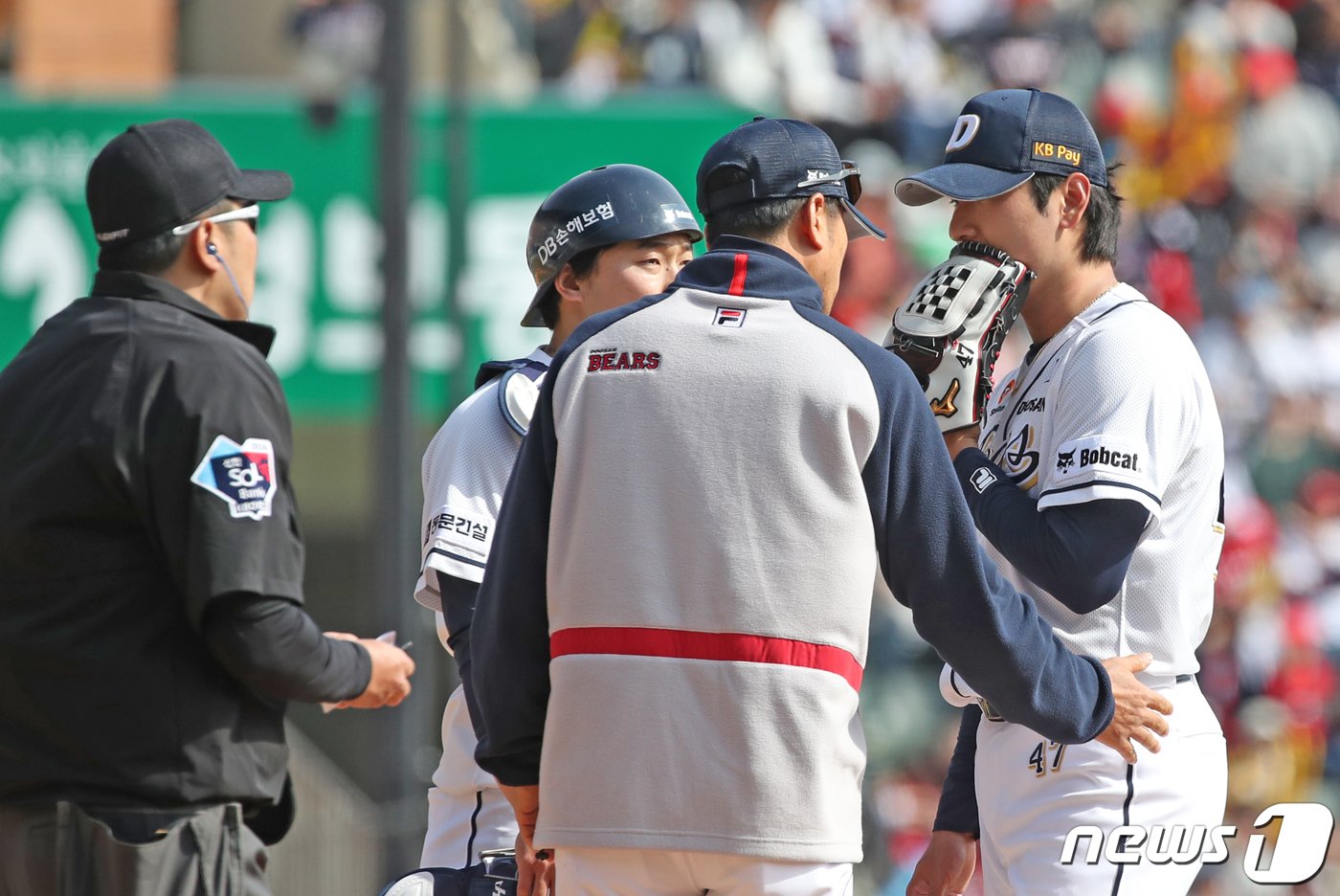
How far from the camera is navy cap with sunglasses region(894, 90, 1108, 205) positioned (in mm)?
3822

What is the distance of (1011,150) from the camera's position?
152 inches

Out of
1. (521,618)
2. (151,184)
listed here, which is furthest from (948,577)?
(151,184)

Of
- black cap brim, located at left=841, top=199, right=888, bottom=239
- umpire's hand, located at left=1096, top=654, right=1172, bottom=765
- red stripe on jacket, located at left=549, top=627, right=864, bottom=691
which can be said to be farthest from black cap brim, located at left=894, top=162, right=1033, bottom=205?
red stripe on jacket, located at left=549, top=627, right=864, bottom=691

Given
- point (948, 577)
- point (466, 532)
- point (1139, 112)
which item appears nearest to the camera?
point (948, 577)

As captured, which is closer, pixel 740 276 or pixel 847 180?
pixel 740 276

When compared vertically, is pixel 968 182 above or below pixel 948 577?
above

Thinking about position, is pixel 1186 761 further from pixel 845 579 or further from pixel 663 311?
pixel 663 311

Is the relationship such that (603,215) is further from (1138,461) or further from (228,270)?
(1138,461)

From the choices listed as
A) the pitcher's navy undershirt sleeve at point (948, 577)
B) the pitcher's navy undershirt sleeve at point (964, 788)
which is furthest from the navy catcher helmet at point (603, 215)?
the pitcher's navy undershirt sleeve at point (964, 788)

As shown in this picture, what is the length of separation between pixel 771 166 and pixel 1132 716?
124 cm

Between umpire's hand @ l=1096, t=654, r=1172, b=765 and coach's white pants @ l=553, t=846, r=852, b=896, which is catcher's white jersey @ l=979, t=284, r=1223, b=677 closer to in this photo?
umpire's hand @ l=1096, t=654, r=1172, b=765

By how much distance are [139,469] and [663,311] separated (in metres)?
→ 1.03

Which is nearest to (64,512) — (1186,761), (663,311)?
(663,311)

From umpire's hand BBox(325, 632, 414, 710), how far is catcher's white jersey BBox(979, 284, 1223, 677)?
1.33 metres
